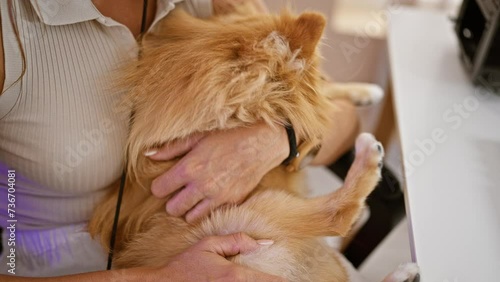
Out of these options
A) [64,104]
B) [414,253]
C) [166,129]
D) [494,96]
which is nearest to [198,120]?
[166,129]

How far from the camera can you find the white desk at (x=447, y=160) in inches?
28.8

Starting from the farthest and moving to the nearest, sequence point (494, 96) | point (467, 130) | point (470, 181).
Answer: point (494, 96) < point (467, 130) < point (470, 181)

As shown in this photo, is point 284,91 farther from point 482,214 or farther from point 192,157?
point 482,214

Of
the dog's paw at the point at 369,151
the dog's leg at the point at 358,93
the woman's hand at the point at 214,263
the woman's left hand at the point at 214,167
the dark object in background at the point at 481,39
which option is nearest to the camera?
the woman's hand at the point at 214,263

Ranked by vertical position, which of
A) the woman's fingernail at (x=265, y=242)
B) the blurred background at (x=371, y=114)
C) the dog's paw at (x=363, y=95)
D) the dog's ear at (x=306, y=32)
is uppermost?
the dog's ear at (x=306, y=32)

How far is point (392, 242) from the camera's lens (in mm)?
1081

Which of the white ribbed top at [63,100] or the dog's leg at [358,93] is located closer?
the white ribbed top at [63,100]

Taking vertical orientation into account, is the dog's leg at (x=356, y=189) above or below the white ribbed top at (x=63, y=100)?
below

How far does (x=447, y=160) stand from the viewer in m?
0.89

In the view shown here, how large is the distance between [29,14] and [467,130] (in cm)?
81

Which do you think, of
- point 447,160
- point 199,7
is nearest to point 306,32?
point 199,7

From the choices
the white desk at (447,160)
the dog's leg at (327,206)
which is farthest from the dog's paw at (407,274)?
the dog's leg at (327,206)

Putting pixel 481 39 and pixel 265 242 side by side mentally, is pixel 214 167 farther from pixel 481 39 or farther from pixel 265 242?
pixel 481 39

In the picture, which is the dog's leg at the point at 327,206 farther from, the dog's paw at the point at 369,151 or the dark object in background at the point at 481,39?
the dark object in background at the point at 481,39
